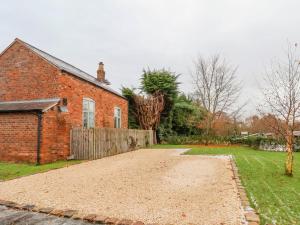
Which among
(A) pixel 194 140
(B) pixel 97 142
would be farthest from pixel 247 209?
(A) pixel 194 140

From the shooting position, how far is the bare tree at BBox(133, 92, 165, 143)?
25312mm

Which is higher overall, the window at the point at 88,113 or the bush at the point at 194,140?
the window at the point at 88,113

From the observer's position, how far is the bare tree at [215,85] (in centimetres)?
2900

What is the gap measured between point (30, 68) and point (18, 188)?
9.20m

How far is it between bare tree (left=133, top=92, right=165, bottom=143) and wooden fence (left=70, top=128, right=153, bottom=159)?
772 cm

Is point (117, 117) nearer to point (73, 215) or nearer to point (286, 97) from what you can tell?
point (286, 97)

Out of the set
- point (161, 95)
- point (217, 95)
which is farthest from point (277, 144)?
point (161, 95)

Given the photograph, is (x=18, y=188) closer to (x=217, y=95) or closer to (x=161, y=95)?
(x=161, y=95)

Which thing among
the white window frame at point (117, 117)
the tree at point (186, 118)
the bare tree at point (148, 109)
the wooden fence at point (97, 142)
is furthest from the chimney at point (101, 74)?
the tree at point (186, 118)

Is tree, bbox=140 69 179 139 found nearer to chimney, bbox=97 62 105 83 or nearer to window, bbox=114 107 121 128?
chimney, bbox=97 62 105 83

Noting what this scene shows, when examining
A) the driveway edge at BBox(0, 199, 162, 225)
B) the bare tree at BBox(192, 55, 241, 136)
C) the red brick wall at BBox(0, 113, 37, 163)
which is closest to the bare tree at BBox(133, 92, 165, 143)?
the bare tree at BBox(192, 55, 241, 136)

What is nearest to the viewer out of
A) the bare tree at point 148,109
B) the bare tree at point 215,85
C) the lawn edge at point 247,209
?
the lawn edge at point 247,209

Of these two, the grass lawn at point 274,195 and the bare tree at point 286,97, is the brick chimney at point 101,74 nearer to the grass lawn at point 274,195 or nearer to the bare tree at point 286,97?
the bare tree at point 286,97

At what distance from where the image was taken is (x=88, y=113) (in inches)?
635
